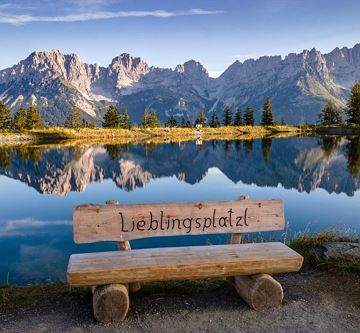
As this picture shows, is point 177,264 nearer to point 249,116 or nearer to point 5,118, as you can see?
point 5,118

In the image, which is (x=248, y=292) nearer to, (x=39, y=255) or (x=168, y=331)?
(x=168, y=331)

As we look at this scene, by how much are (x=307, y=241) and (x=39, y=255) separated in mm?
8562

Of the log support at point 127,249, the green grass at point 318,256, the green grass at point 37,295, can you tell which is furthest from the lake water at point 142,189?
the log support at point 127,249

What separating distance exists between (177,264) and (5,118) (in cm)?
10284

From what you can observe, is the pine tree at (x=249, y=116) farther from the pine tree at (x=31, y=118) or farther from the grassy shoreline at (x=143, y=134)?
the pine tree at (x=31, y=118)

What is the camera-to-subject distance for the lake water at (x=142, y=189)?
14.6 metres

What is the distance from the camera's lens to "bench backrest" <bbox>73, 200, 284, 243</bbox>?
23.9ft

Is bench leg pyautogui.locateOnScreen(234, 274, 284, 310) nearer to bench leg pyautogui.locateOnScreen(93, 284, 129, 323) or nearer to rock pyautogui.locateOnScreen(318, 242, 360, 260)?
bench leg pyautogui.locateOnScreen(93, 284, 129, 323)

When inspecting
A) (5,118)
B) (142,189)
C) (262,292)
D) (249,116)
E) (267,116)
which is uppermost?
(262,292)

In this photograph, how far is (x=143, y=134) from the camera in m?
108

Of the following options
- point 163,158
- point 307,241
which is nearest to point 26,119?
point 163,158

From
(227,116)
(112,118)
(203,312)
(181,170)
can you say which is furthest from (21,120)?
(203,312)

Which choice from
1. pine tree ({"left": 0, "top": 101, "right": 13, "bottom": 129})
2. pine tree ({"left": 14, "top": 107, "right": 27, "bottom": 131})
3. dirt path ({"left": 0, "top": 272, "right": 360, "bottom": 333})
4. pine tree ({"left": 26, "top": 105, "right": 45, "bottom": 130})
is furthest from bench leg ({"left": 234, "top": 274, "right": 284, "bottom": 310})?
pine tree ({"left": 0, "top": 101, "right": 13, "bottom": 129})

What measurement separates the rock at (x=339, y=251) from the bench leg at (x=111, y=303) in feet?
16.5
